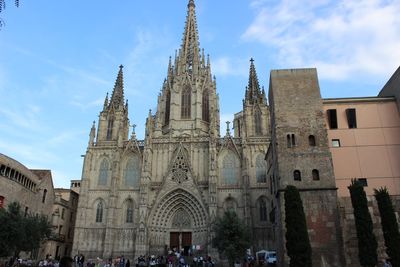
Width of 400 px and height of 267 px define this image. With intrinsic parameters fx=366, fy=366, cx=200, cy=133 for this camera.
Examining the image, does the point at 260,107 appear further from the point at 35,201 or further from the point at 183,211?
the point at 35,201

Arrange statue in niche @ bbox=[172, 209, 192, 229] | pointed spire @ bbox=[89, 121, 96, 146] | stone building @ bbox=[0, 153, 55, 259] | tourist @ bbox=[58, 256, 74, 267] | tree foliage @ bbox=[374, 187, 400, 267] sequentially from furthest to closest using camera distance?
pointed spire @ bbox=[89, 121, 96, 146], statue in niche @ bbox=[172, 209, 192, 229], stone building @ bbox=[0, 153, 55, 259], tree foliage @ bbox=[374, 187, 400, 267], tourist @ bbox=[58, 256, 74, 267]

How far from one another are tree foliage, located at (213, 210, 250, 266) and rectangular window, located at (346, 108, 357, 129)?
11.4m

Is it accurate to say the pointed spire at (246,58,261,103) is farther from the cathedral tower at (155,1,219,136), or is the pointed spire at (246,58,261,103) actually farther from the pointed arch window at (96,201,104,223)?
the pointed arch window at (96,201,104,223)

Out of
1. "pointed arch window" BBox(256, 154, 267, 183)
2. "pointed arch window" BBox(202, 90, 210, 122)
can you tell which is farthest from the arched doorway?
"pointed arch window" BBox(202, 90, 210, 122)

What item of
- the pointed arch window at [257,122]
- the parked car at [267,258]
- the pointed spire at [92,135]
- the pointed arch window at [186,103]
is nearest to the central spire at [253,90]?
the pointed arch window at [257,122]

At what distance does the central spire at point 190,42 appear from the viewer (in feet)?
174

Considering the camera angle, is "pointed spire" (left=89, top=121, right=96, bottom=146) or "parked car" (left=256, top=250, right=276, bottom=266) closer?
"parked car" (left=256, top=250, right=276, bottom=266)

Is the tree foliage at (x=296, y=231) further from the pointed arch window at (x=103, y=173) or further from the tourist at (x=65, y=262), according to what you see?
the pointed arch window at (x=103, y=173)

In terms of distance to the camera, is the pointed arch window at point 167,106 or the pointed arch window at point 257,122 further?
the pointed arch window at point 167,106

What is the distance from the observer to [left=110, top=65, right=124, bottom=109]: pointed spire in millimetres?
49125

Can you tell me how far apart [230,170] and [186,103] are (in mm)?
11834

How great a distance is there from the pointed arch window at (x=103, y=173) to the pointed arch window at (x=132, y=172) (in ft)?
8.06

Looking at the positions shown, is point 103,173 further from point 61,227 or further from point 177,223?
point 177,223

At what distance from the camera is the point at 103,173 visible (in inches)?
1738
